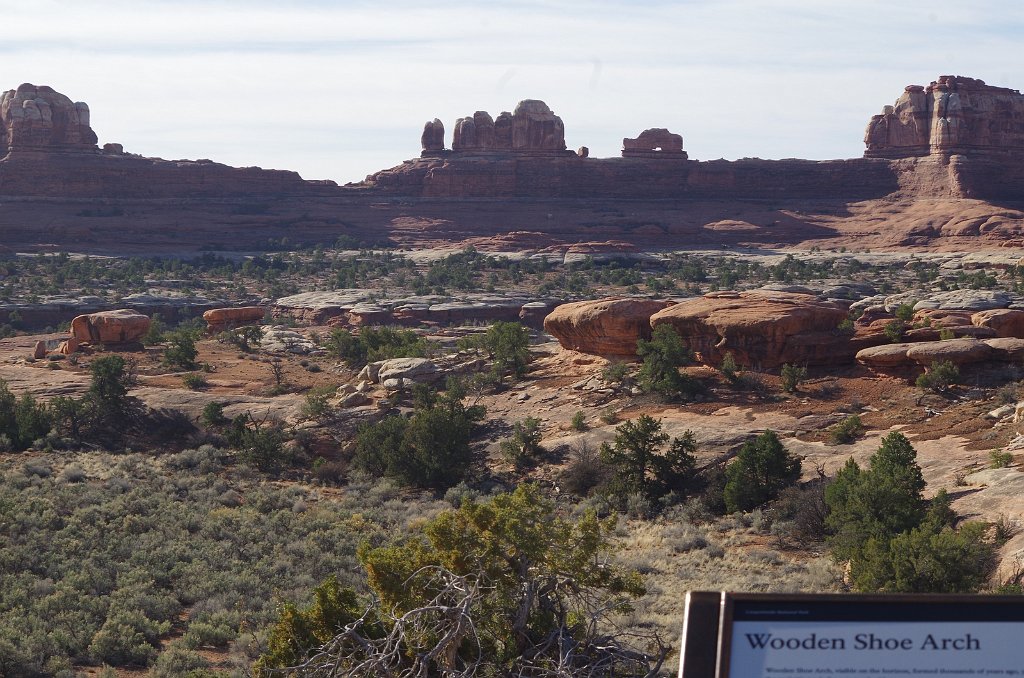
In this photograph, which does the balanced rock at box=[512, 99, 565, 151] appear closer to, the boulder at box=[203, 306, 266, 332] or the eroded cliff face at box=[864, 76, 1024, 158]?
the eroded cliff face at box=[864, 76, 1024, 158]

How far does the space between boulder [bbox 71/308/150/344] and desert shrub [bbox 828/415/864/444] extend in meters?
28.3

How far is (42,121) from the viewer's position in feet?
313

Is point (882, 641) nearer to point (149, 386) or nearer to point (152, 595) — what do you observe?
point (152, 595)

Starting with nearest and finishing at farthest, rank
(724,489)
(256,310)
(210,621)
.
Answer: (210,621) → (724,489) → (256,310)

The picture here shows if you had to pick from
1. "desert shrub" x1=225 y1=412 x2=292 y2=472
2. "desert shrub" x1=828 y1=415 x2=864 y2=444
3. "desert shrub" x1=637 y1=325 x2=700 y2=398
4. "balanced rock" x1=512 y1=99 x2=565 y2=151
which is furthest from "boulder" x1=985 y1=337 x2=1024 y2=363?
"balanced rock" x1=512 y1=99 x2=565 y2=151

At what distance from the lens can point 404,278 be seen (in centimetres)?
7112

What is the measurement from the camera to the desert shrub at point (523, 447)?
2441 centimetres

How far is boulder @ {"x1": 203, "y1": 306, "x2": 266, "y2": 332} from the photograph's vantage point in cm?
4775

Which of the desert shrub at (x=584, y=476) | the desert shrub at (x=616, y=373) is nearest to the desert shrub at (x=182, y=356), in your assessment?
the desert shrub at (x=616, y=373)

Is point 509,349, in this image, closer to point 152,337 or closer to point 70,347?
point 152,337

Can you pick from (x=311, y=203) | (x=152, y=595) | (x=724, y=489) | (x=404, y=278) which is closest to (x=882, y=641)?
(x=152, y=595)

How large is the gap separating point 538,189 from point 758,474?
80989 millimetres

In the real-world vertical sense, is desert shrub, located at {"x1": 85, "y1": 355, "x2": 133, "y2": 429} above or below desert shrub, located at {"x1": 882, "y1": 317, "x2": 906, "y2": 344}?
below

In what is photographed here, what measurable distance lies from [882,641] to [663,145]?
10335cm
